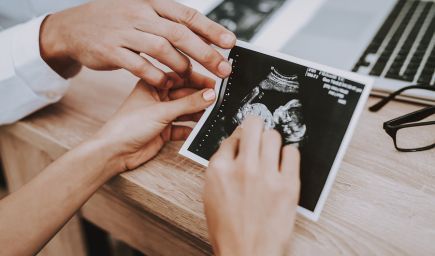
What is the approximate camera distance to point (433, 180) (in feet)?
1.87

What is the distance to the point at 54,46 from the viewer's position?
76 cm

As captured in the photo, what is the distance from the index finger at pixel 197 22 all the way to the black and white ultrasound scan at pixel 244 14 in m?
0.27

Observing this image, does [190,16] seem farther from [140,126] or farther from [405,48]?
[405,48]

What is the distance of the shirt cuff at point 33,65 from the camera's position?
761mm

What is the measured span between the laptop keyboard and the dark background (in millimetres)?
248

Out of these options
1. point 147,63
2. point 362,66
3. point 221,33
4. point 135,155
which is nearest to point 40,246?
point 135,155

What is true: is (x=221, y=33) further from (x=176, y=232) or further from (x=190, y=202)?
(x=176, y=232)

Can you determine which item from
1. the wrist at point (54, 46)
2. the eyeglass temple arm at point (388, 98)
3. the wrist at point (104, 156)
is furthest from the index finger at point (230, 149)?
the wrist at point (54, 46)

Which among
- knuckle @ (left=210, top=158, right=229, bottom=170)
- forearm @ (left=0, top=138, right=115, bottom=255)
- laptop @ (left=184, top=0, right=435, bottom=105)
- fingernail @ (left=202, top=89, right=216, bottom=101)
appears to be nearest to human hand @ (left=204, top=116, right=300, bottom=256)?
knuckle @ (left=210, top=158, right=229, bottom=170)

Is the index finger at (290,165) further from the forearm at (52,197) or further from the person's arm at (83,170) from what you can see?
the forearm at (52,197)

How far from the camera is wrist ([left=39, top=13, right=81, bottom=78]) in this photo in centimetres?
75

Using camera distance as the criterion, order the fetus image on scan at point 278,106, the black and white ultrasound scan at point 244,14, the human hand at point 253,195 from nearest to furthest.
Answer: the human hand at point 253,195
the fetus image on scan at point 278,106
the black and white ultrasound scan at point 244,14

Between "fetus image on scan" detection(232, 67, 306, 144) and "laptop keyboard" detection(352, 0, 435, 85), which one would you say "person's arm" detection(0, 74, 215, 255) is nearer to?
"fetus image on scan" detection(232, 67, 306, 144)

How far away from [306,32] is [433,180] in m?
0.48
